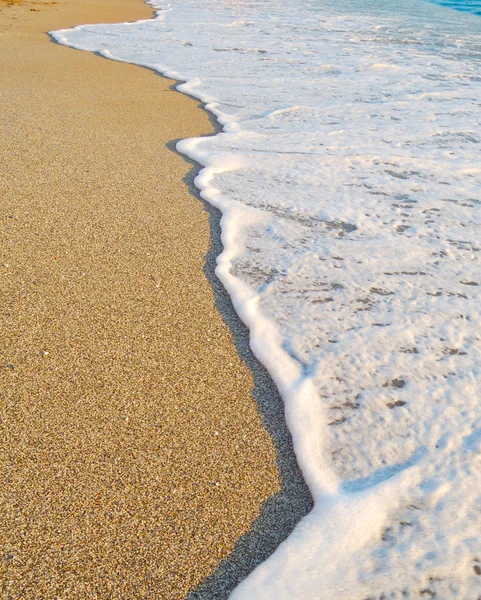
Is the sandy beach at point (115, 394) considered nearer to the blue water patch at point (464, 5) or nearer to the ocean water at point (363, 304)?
the ocean water at point (363, 304)

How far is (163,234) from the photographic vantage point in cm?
325

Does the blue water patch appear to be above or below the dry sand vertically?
above

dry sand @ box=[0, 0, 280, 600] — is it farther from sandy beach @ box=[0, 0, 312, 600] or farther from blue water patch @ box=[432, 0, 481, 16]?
blue water patch @ box=[432, 0, 481, 16]

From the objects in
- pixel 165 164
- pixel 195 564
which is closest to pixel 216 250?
pixel 165 164

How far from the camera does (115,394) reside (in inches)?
82.4

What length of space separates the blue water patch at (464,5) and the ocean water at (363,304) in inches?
557

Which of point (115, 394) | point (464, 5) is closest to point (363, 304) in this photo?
point (115, 394)

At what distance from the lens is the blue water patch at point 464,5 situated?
1910 centimetres

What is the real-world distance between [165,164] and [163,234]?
1.21 meters

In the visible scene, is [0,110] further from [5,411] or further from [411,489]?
[411,489]

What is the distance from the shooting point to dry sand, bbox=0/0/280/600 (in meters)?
1.57

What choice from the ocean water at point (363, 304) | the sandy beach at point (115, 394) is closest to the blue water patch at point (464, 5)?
the ocean water at point (363, 304)

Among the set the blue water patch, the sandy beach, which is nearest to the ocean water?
the sandy beach

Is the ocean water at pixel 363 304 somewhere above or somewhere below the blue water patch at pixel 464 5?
below
